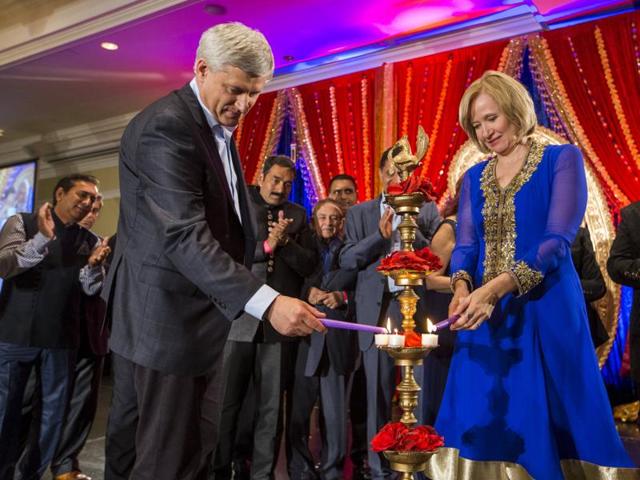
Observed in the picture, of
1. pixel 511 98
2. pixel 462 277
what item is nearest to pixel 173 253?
pixel 462 277

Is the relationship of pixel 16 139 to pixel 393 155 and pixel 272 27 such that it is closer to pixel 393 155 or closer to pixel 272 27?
pixel 272 27

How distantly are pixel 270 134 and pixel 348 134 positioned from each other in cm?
97

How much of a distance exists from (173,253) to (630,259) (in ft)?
9.38

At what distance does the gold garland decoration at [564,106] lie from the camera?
448cm

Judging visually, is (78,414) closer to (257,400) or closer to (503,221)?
(257,400)

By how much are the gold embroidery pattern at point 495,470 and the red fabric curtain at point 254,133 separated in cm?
487

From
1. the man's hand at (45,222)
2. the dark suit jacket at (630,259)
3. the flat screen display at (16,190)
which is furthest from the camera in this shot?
the flat screen display at (16,190)

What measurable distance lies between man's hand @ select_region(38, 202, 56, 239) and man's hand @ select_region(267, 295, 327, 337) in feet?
5.89

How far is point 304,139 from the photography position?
20.2 ft

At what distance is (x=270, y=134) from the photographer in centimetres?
639

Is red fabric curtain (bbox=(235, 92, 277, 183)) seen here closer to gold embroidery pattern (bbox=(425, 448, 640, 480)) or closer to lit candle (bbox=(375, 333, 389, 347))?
gold embroidery pattern (bbox=(425, 448, 640, 480))

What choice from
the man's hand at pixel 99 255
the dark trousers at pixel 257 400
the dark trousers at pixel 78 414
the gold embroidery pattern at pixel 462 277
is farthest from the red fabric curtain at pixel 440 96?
the gold embroidery pattern at pixel 462 277

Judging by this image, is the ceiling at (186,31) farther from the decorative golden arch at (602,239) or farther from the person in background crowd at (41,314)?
the person in background crowd at (41,314)

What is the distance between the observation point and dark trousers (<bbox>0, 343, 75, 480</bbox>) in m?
2.84
